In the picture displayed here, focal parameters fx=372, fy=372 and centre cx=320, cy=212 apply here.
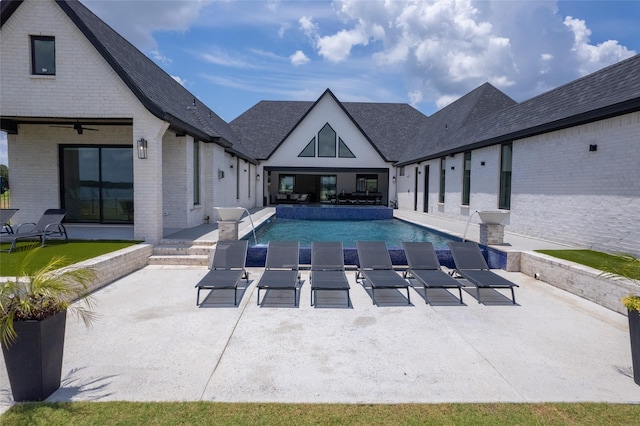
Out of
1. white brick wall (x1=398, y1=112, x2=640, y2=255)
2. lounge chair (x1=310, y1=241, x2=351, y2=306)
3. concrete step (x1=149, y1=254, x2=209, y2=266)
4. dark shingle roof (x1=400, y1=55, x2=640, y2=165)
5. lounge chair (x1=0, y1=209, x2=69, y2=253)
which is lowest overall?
concrete step (x1=149, y1=254, x2=209, y2=266)

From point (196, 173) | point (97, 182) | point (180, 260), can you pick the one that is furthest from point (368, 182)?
point (180, 260)

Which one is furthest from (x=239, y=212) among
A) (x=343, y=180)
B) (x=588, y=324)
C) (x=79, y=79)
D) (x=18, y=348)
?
(x=343, y=180)

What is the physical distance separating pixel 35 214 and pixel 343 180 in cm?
2470

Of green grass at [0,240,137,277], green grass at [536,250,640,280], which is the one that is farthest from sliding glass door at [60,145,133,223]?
green grass at [536,250,640,280]

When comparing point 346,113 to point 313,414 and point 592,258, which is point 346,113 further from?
point 313,414

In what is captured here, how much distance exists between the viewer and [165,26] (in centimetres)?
1263

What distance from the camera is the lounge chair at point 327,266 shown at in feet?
21.6

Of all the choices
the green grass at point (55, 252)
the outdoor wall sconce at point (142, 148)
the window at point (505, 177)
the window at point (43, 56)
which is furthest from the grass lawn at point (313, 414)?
the window at point (505, 177)

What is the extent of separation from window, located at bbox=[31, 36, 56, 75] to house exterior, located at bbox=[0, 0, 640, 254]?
28 millimetres

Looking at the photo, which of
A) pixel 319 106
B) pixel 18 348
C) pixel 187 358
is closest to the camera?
pixel 18 348

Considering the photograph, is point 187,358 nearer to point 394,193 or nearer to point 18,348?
point 18,348

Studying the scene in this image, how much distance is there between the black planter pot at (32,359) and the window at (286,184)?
99.3 ft

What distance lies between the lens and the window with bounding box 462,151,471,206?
54.2 feet

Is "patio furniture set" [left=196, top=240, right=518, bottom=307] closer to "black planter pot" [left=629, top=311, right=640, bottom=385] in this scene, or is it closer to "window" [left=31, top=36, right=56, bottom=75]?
"black planter pot" [left=629, top=311, right=640, bottom=385]
